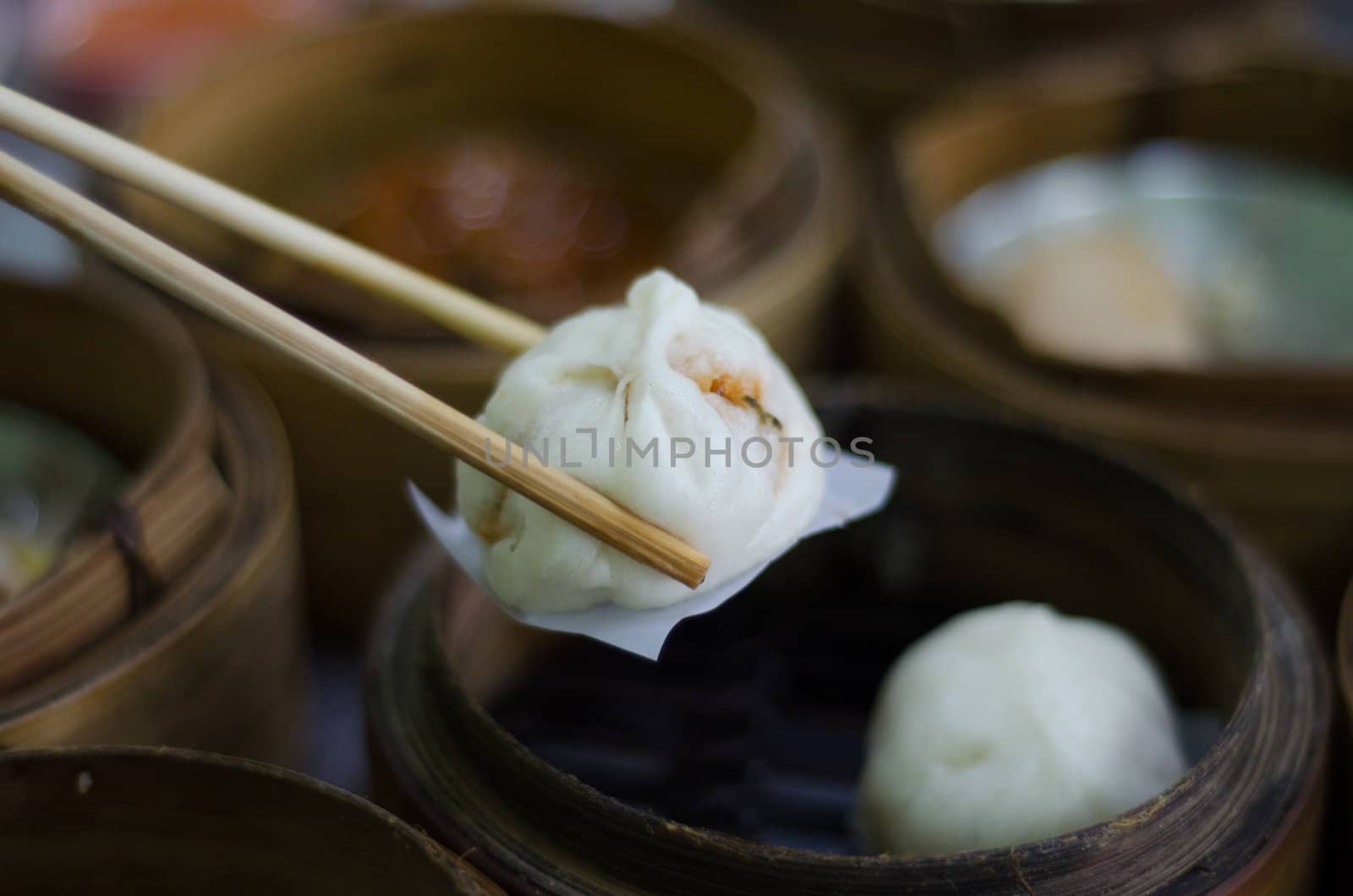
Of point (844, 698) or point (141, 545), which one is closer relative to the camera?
point (141, 545)

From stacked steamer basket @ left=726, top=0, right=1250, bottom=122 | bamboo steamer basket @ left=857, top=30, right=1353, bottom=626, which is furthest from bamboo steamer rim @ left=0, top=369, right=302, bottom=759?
stacked steamer basket @ left=726, top=0, right=1250, bottom=122

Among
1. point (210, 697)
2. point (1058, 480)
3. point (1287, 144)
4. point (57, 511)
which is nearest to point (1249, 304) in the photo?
Answer: point (1287, 144)

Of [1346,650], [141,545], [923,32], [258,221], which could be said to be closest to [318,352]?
[258,221]

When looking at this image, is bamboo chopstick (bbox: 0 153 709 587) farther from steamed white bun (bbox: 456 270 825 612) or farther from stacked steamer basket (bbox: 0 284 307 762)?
stacked steamer basket (bbox: 0 284 307 762)

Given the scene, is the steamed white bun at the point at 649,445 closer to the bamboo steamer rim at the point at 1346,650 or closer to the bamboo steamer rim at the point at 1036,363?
the bamboo steamer rim at the point at 1346,650

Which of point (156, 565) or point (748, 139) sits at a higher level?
point (748, 139)

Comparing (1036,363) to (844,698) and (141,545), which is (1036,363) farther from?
(141,545)
